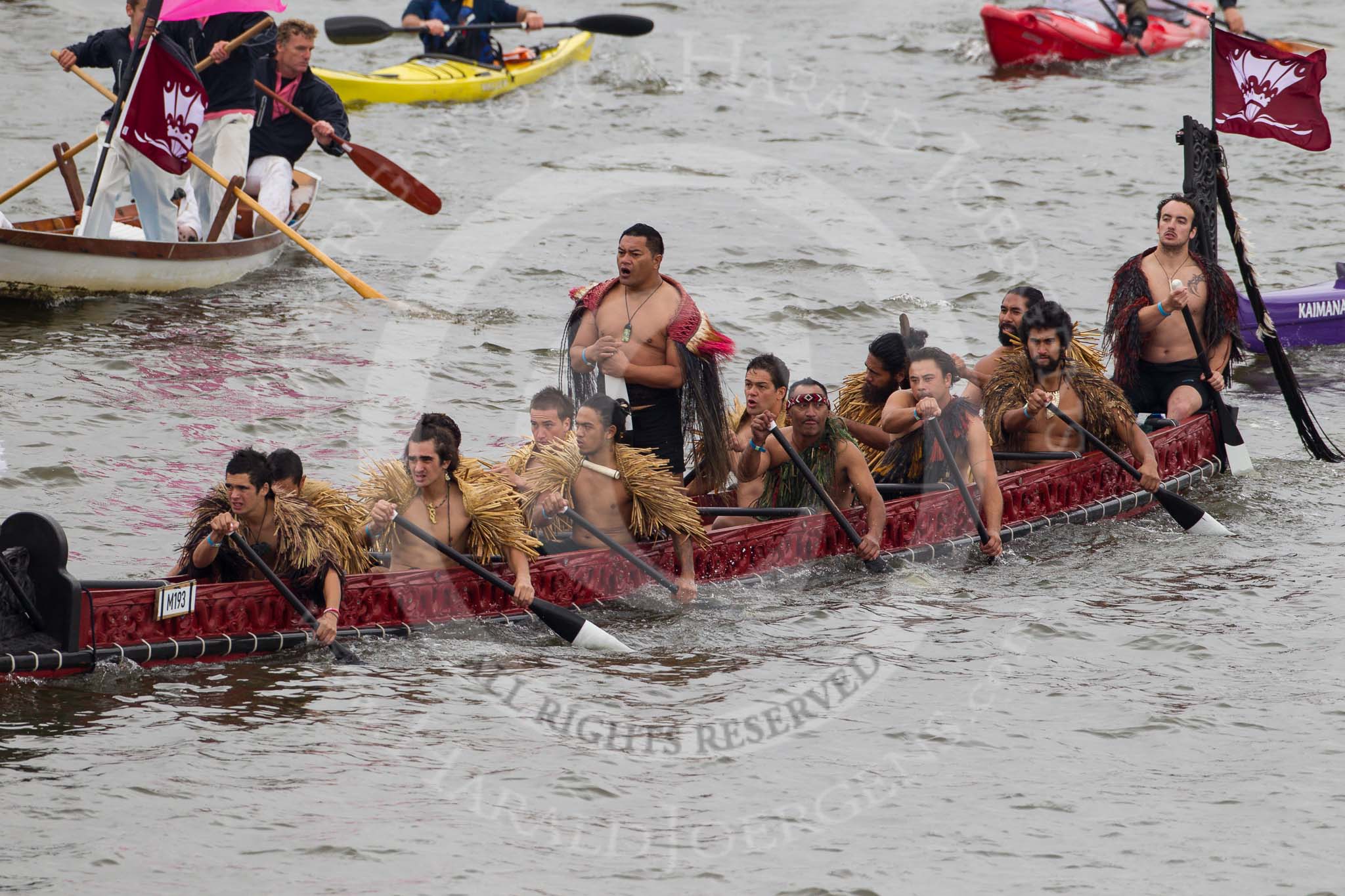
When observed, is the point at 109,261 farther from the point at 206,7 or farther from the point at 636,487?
the point at 636,487

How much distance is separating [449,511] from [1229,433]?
20.3 feet

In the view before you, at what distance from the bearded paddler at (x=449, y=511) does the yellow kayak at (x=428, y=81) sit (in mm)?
13791

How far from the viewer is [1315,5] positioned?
28.3 meters

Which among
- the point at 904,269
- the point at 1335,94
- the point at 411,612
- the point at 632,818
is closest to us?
the point at 632,818

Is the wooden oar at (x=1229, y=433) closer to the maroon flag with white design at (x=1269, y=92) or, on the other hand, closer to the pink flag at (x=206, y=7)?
the maroon flag with white design at (x=1269, y=92)

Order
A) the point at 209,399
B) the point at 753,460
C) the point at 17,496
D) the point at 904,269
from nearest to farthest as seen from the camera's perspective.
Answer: the point at 753,460, the point at 17,496, the point at 209,399, the point at 904,269

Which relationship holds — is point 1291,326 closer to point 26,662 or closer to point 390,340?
point 390,340

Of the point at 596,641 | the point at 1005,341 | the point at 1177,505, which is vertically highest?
the point at 1005,341

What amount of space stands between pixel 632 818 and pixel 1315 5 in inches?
1014

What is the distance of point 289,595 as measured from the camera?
766 cm

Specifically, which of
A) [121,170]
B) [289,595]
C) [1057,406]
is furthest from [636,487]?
[121,170]

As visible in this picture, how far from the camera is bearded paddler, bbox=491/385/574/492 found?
8.59 m

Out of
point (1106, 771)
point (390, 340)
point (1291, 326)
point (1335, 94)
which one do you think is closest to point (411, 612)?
point (1106, 771)

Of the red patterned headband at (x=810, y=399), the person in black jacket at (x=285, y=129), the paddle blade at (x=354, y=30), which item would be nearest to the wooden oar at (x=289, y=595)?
the red patterned headband at (x=810, y=399)
